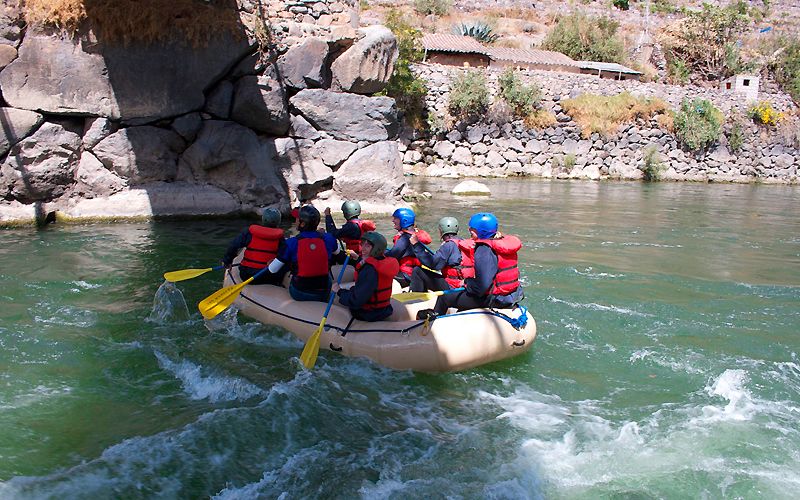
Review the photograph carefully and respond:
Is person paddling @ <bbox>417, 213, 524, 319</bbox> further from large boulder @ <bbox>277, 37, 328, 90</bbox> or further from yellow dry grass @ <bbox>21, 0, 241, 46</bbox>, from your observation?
yellow dry grass @ <bbox>21, 0, 241, 46</bbox>

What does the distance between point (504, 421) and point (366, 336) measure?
1.30 metres

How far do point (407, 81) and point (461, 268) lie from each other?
16257mm

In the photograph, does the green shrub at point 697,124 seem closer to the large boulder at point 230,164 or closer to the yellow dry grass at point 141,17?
the large boulder at point 230,164

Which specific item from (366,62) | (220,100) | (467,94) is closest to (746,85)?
(467,94)

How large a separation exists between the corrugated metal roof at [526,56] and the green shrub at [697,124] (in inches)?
236

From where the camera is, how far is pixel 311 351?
165 inches

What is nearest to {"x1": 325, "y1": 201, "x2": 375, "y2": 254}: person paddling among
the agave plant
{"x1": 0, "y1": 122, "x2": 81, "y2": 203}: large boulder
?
{"x1": 0, "y1": 122, "x2": 81, "y2": 203}: large boulder

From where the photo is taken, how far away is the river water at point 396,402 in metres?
3.01

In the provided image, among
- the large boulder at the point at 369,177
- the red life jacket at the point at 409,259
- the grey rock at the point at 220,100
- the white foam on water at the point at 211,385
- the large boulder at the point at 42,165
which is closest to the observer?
the white foam on water at the point at 211,385

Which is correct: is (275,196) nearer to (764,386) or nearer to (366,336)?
(366,336)

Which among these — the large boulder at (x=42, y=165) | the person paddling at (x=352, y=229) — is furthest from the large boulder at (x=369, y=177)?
the large boulder at (x=42, y=165)

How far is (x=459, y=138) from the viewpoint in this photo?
21.7m

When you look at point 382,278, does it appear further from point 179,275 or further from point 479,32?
point 479,32

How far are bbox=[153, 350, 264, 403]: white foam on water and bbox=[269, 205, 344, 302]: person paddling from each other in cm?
112
